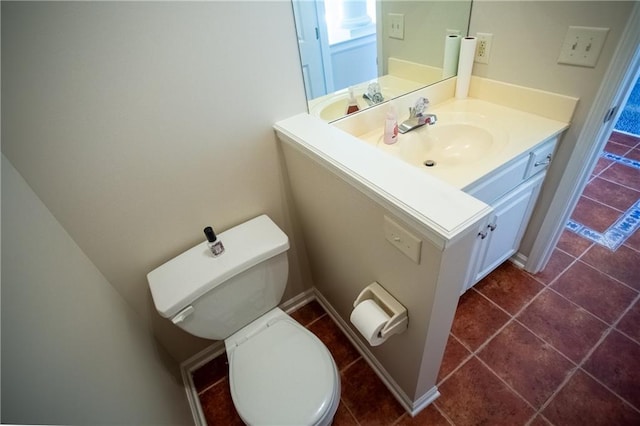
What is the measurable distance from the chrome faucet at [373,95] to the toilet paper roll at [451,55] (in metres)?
0.42

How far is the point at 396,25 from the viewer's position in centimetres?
141

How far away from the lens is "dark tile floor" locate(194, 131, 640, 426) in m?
1.23

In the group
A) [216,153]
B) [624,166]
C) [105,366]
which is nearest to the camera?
[105,366]

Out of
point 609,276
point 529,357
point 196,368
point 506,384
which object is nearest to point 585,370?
point 529,357

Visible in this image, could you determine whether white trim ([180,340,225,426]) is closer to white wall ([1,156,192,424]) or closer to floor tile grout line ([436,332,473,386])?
white wall ([1,156,192,424])

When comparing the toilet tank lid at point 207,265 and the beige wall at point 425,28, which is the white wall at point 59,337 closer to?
the toilet tank lid at point 207,265

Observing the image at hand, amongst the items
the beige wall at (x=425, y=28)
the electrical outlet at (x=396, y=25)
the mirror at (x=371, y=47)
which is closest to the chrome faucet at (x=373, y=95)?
the mirror at (x=371, y=47)

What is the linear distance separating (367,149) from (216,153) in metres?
0.54

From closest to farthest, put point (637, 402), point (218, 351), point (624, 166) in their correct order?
point (637, 402) → point (218, 351) → point (624, 166)

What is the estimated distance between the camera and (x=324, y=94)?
49.8 inches

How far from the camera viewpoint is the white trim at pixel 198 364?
4.35ft

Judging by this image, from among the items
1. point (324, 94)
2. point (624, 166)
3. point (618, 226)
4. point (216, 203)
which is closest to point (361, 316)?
point (216, 203)

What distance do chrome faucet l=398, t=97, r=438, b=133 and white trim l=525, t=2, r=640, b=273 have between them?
0.61 m

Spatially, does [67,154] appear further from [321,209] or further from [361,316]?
[361,316]
